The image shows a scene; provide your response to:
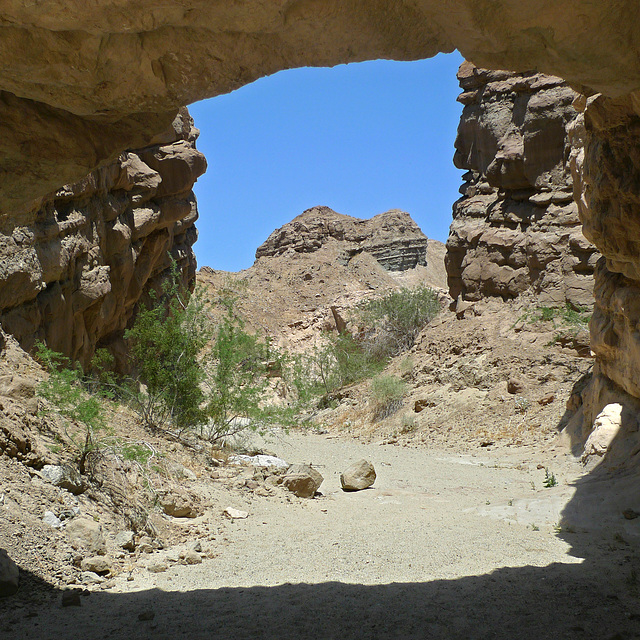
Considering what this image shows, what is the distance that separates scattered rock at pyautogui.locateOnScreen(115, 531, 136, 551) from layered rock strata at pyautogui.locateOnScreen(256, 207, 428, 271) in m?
44.8

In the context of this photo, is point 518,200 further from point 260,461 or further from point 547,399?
point 260,461

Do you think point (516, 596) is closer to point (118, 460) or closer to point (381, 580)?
point (381, 580)

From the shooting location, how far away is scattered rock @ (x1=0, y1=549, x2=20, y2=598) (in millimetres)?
3918

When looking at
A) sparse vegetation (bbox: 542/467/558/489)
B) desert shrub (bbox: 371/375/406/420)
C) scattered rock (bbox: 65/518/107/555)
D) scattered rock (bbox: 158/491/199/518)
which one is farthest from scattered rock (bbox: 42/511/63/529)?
desert shrub (bbox: 371/375/406/420)

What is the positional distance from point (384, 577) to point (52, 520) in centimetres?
279

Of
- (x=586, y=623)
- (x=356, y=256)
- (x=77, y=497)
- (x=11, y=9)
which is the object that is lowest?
(x=586, y=623)

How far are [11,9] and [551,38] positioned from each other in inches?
102

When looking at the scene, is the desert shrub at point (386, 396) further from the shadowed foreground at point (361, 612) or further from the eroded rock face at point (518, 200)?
the shadowed foreground at point (361, 612)

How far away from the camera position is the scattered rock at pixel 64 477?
5.41 meters

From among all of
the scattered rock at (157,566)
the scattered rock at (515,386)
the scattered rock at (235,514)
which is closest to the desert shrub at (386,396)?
the scattered rock at (515,386)

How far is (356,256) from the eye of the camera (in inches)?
1984

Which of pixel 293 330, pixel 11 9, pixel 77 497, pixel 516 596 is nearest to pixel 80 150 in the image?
pixel 11 9

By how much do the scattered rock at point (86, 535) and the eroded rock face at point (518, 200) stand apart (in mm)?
14172

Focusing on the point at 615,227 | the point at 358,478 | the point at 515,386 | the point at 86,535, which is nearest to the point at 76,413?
the point at 86,535
